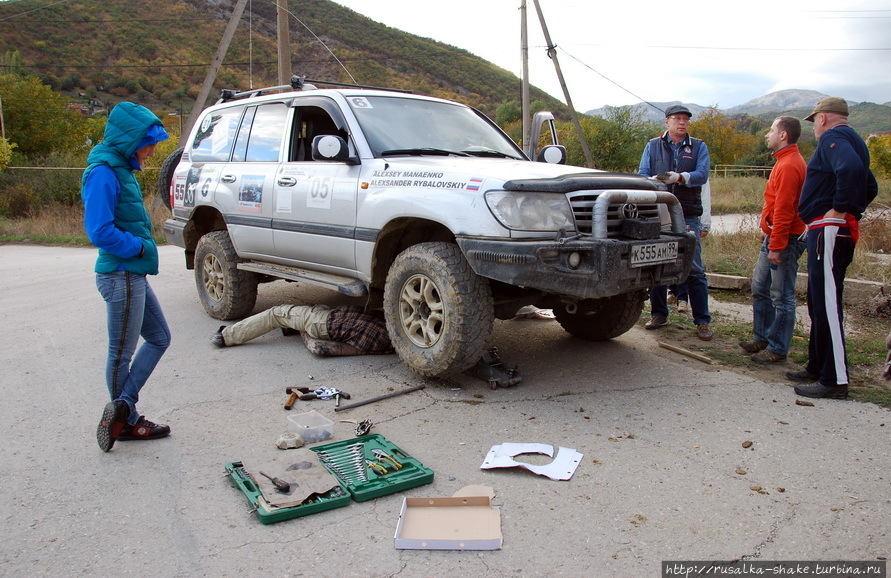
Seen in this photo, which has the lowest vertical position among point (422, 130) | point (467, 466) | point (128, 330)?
point (467, 466)

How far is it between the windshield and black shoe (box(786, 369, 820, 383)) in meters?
2.75

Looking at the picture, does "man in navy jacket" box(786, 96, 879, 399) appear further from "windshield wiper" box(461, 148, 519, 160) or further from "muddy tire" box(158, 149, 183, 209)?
"muddy tire" box(158, 149, 183, 209)

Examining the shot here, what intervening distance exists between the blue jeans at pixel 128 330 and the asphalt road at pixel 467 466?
1.25ft

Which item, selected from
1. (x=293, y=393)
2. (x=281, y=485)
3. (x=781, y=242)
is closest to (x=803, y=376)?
(x=781, y=242)

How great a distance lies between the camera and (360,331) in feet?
18.4

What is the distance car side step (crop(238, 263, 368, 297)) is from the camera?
5.26 metres

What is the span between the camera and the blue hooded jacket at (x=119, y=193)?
352cm

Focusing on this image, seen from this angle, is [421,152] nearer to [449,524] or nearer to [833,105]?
[833,105]

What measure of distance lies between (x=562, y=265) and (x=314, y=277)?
237cm

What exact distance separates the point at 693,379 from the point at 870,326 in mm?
2514

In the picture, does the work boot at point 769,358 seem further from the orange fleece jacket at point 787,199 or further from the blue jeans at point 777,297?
A: the orange fleece jacket at point 787,199

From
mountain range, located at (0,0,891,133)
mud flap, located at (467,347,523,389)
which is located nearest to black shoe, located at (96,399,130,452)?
→ mud flap, located at (467,347,523,389)

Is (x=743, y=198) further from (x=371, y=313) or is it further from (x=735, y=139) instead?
(x=735, y=139)

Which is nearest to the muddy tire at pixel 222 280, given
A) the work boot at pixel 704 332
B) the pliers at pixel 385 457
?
the pliers at pixel 385 457
